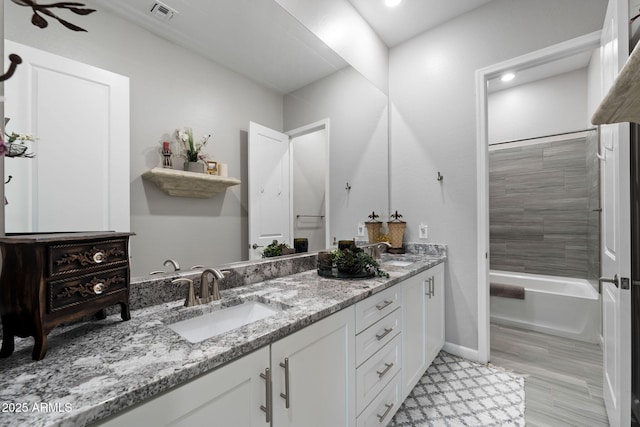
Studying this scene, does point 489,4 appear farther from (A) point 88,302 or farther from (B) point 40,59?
(A) point 88,302

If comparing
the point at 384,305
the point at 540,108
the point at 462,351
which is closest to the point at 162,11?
the point at 384,305

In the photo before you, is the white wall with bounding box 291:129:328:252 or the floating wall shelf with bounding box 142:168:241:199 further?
the white wall with bounding box 291:129:328:252

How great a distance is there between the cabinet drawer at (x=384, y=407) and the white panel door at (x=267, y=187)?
927mm

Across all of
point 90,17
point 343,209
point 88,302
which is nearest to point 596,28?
point 343,209

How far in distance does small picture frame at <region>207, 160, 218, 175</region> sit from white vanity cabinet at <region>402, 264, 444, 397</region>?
1235 mm

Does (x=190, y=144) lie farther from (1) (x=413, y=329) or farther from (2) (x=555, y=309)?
(2) (x=555, y=309)

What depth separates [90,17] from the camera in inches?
35.8

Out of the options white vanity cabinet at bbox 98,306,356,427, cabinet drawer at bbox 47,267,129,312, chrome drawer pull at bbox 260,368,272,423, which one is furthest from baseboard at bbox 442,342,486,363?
cabinet drawer at bbox 47,267,129,312

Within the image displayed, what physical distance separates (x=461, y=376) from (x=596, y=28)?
256 cm

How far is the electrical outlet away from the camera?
250cm

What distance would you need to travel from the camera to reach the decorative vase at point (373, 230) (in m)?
2.51

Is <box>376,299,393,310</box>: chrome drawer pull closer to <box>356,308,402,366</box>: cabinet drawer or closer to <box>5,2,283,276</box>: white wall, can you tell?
<box>356,308,402,366</box>: cabinet drawer

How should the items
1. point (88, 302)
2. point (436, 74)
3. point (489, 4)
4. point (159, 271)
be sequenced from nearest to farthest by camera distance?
point (88, 302) → point (159, 271) → point (489, 4) → point (436, 74)

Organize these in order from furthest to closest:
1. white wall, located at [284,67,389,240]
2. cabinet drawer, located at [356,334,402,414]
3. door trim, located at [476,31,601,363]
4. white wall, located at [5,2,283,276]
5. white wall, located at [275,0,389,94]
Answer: door trim, located at [476,31,601,363]
white wall, located at [284,67,389,240]
white wall, located at [275,0,389,94]
cabinet drawer, located at [356,334,402,414]
white wall, located at [5,2,283,276]
